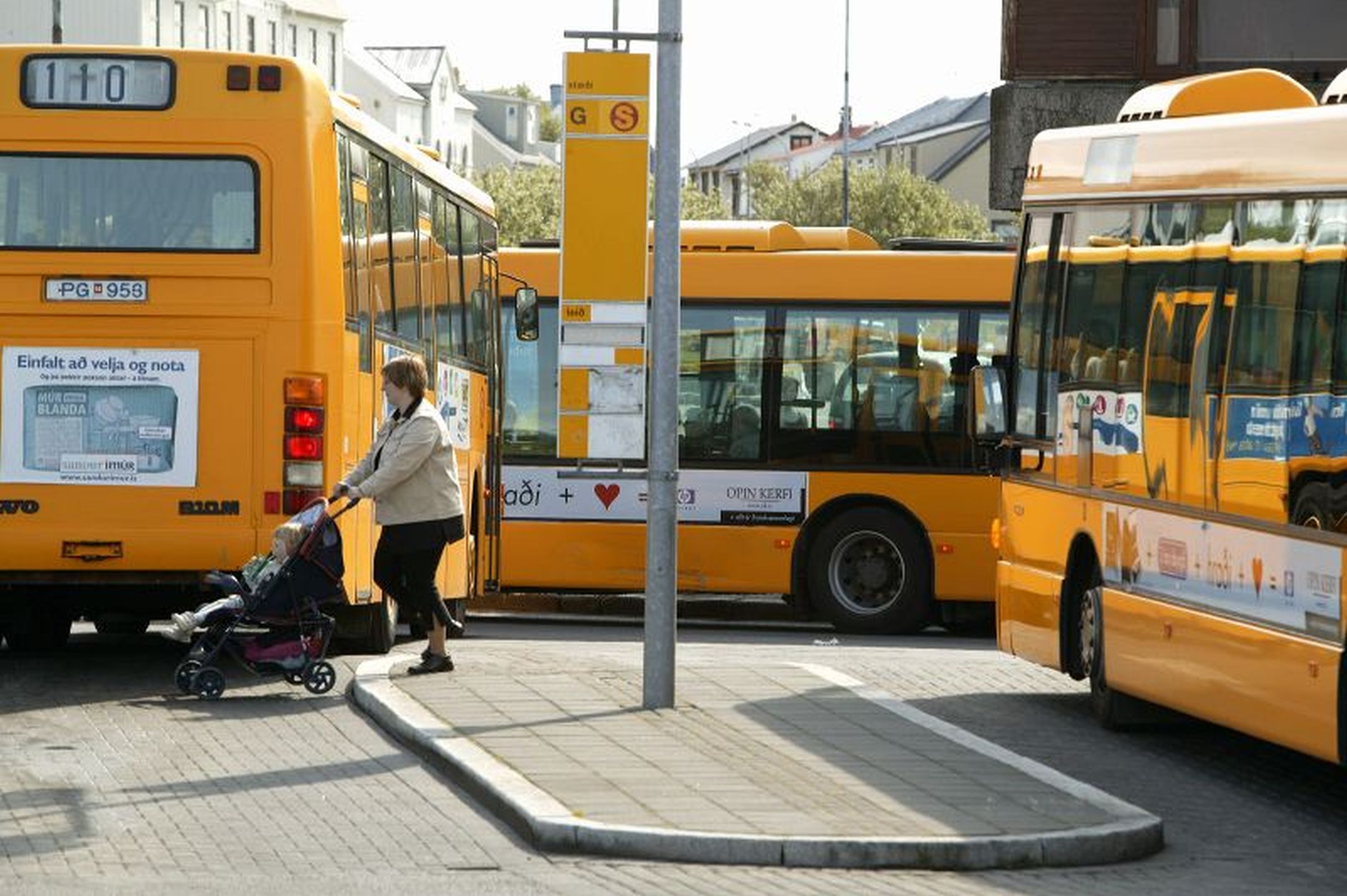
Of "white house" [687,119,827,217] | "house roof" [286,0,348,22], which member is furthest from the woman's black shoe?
"white house" [687,119,827,217]

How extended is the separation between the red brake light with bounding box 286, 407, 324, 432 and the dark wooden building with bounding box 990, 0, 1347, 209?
→ 58.9ft

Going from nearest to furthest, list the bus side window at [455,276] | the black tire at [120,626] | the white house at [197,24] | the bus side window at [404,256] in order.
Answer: the bus side window at [404,256], the black tire at [120,626], the bus side window at [455,276], the white house at [197,24]

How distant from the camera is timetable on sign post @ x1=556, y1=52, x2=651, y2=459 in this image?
43.1 feet

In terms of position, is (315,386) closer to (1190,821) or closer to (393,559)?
(393,559)

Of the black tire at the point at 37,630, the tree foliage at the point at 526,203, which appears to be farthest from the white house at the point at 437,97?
the black tire at the point at 37,630

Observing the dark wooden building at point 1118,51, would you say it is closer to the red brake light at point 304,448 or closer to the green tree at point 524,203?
the red brake light at point 304,448

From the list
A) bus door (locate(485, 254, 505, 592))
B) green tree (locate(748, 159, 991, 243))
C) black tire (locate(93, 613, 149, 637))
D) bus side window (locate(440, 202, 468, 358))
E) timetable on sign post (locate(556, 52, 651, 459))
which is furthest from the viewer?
green tree (locate(748, 159, 991, 243))

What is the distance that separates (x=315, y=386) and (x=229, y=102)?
5.19 ft

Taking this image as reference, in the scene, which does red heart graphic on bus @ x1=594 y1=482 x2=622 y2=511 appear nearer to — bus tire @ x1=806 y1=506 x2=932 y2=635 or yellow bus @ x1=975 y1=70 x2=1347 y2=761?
bus tire @ x1=806 y1=506 x2=932 y2=635

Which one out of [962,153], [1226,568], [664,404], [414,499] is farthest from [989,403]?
[962,153]

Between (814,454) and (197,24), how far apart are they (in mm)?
88642

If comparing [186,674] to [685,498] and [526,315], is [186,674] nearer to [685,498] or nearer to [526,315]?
[526,315]

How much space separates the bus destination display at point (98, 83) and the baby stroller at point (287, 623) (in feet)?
7.97

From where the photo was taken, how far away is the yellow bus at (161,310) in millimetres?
14781
